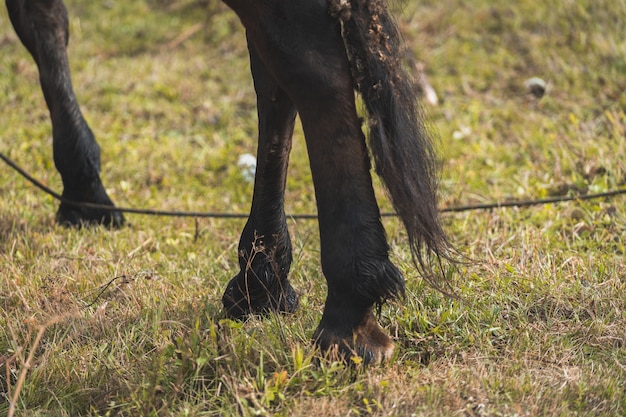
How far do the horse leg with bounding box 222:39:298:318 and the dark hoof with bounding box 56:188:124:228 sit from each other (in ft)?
4.55

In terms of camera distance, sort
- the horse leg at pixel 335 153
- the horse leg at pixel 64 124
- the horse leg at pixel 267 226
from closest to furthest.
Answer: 1. the horse leg at pixel 335 153
2. the horse leg at pixel 267 226
3. the horse leg at pixel 64 124

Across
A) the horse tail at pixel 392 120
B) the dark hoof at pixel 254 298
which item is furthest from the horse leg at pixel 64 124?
the horse tail at pixel 392 120

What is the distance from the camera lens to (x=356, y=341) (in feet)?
6.96

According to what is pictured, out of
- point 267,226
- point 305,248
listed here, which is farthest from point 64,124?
point 267,226

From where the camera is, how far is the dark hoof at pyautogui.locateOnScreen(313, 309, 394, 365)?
2104mm

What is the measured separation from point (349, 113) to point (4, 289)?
159 centimetres

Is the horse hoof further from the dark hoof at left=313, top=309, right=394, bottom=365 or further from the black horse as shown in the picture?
the dark hoof at left=313, top=309, right=394, bottom=365

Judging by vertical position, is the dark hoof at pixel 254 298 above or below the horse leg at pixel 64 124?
below

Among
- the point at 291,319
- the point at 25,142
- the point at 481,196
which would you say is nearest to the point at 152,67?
the point at 25,142

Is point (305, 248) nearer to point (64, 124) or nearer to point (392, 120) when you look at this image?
point (392, 120)

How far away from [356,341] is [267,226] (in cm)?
57

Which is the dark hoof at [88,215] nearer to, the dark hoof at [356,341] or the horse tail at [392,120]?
the dark hoof at [356,341]

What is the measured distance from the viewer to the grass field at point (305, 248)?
2064 mm

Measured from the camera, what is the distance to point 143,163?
4.63m
